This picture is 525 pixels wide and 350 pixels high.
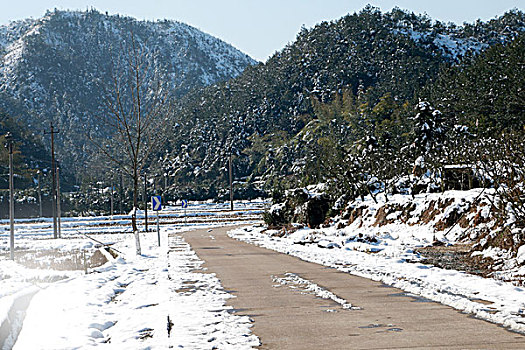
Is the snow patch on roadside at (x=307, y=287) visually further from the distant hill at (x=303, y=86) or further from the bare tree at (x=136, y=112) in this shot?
the distant hill at (x=303, y=86)

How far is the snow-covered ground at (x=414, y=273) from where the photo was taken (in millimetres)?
8352

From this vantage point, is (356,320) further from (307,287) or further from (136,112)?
(136,112)

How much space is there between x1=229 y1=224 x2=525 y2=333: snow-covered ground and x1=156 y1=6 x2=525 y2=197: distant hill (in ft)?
304

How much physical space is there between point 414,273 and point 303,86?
471ft

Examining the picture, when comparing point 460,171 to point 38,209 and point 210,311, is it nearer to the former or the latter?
point 210,311

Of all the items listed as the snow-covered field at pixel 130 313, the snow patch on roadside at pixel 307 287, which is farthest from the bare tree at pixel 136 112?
the snow patch on roadside at pixel 307 287

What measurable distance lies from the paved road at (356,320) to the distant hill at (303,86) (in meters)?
104

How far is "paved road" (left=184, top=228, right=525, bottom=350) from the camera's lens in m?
6.44

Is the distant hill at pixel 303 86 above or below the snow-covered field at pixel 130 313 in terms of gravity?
above

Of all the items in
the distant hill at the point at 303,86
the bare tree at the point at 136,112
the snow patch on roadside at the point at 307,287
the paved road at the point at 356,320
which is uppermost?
the distant hill at the point at 303,86

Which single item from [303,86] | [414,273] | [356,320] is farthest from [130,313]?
[303,86]

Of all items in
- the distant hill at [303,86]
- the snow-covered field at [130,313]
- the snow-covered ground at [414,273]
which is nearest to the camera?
the snow-covered field at [130,313]

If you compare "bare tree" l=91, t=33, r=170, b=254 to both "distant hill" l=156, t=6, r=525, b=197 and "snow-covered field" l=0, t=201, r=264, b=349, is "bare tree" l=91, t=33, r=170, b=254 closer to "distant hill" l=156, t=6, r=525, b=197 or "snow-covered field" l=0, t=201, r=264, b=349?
"snow-covered field" l=0, t=201, r=264, b=349

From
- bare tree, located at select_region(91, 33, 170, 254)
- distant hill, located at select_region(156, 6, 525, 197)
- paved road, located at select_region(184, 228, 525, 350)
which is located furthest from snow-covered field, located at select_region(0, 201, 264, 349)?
distant hill, located at select_region(156, 6, 525, 197)
